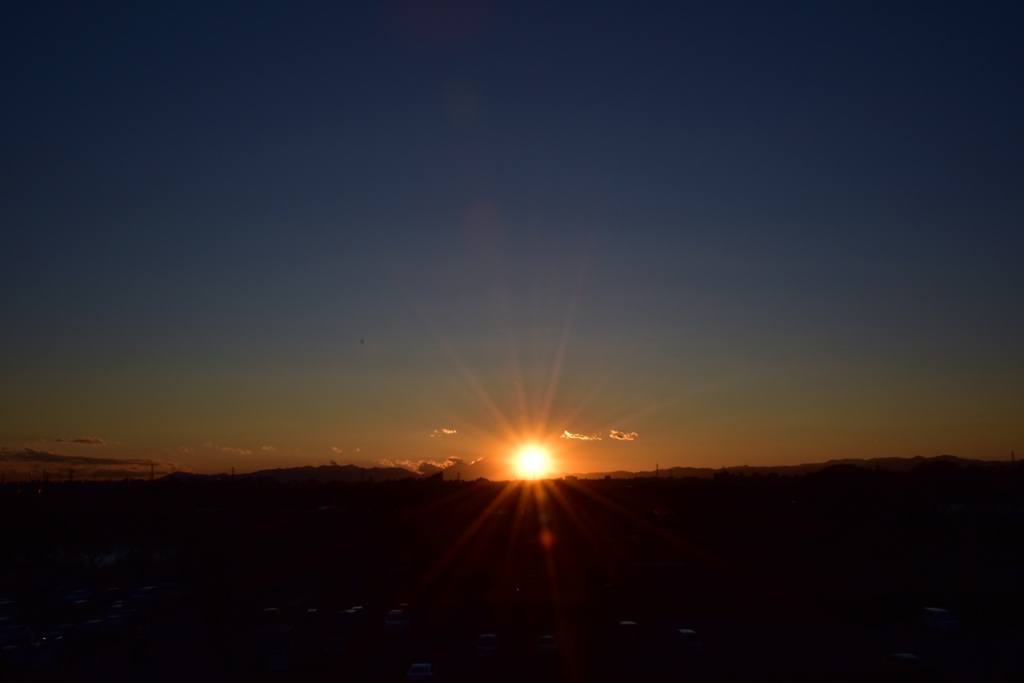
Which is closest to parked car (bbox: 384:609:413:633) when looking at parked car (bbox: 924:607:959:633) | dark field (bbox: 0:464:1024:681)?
dark field (bbox: 0:464:1024:681)

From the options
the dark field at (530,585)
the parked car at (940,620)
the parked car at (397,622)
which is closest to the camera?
the dark field at (530,585)

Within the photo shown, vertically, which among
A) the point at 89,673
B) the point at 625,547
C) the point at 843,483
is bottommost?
the point at 89,673

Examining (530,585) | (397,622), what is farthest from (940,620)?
(397,622)

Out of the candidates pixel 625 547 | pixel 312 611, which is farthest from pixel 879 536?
pixel 312 611

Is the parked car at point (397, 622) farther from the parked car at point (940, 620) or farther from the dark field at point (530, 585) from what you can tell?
the parked car at point (940, 620)

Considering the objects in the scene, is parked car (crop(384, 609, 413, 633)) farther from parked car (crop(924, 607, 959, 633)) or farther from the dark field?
parked car (crop(924, 607, 959, 633))

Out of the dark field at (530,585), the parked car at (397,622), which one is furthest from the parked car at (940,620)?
the parked car at (397,622)

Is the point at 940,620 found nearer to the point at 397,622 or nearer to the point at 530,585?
the point at 530,585

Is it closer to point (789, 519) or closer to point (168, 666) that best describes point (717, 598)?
point (168, 666)
